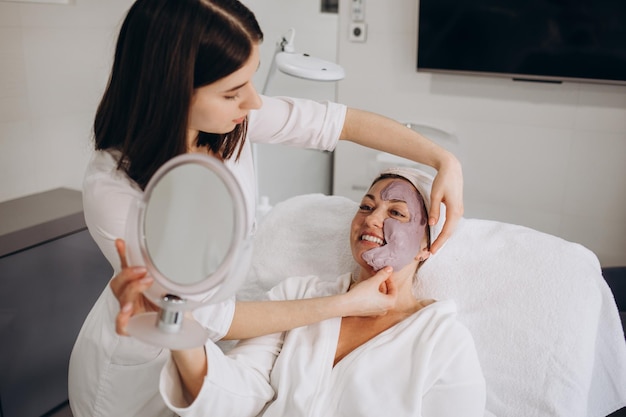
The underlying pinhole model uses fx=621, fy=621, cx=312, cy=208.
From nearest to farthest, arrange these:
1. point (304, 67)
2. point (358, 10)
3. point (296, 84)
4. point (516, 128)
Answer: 1. point (304, 67)
2. point (516, 128)
3. point (358, 10)
4. point (296, 84)

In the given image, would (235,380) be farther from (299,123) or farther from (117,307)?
(299,123)

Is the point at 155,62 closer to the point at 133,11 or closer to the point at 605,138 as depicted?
the point at 133,11

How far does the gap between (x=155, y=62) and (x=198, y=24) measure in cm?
9

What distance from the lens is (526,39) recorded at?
235 cm

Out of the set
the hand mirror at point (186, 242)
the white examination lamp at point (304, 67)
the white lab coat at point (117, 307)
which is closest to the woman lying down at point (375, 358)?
the white lab coat at point (117, 307)

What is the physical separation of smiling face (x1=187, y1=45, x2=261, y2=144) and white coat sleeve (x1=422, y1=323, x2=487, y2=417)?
0.59 m

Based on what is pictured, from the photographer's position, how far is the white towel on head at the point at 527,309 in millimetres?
1290

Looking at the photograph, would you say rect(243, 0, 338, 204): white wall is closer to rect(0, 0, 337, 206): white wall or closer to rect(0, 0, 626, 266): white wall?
rect(0, 0, 626, 266): white wall

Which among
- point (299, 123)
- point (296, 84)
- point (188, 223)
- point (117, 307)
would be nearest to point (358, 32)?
point (296, 84)

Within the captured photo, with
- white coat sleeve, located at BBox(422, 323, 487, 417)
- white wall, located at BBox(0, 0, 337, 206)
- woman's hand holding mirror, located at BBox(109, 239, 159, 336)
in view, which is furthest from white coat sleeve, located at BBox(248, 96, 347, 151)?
white wall, located at BBox(0, 0, 337, 206)

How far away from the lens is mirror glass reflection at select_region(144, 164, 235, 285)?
73cm

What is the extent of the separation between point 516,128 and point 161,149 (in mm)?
1871

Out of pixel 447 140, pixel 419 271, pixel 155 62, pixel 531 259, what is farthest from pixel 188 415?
pixel 447 140

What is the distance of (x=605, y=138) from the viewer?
2.37 meters
